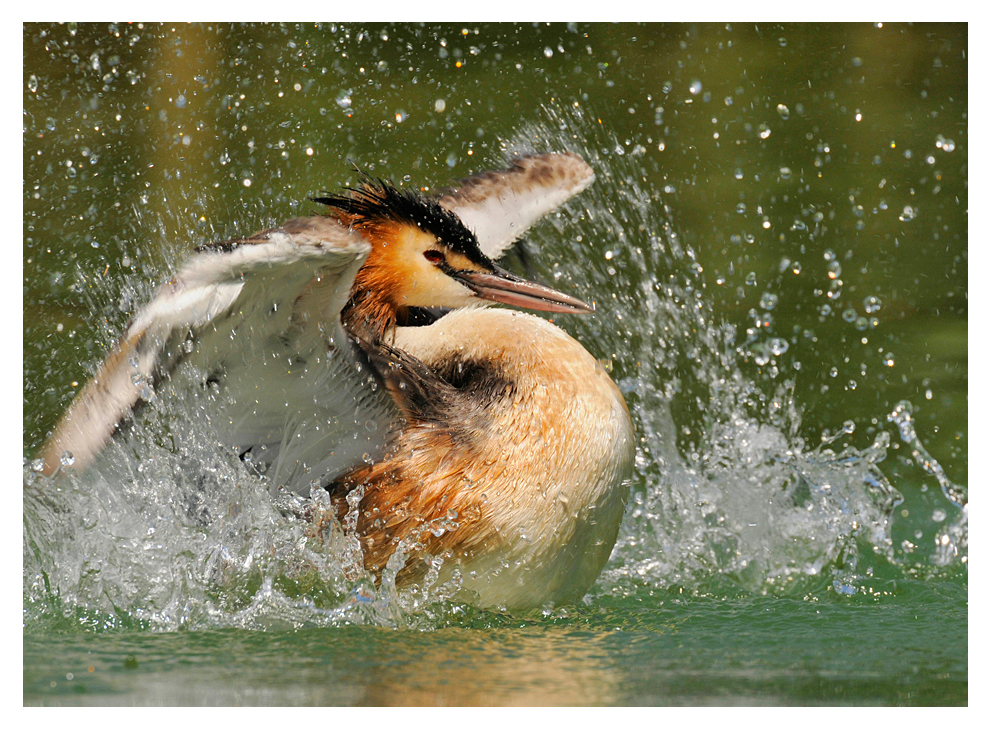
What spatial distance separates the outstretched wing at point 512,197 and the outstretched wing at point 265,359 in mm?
768

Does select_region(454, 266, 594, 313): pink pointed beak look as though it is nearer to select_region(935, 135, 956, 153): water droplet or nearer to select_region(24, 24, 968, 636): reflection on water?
select_region(24, 24, 968, 636): reflection on water

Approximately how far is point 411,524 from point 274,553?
0.31m

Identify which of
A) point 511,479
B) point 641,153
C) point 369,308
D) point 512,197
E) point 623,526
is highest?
point 641,153

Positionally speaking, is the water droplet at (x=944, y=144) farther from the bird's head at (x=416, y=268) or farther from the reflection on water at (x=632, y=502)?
the bird's head at (x=416, y=268)

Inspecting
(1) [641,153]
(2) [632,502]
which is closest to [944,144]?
(1) [641,153]

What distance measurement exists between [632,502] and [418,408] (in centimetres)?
108

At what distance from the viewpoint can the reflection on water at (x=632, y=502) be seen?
7.68 feet

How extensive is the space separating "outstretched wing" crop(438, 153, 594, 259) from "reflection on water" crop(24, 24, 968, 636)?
11 centimetres

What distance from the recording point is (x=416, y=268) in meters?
2.64

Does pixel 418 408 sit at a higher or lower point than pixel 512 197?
lower

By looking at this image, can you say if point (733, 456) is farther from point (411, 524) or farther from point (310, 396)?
point (310, 396)

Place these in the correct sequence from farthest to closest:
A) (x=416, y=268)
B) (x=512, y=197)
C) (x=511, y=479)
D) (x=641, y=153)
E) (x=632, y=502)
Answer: (x=641, y=153) → (x=632, y=502) → (x=512, y=197) → (x=416, y=268) → (x=511, y=479)

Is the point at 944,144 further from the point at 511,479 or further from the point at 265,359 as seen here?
the point at 265,359

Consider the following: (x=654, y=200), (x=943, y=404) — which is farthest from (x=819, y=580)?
(x=654, y=200)
